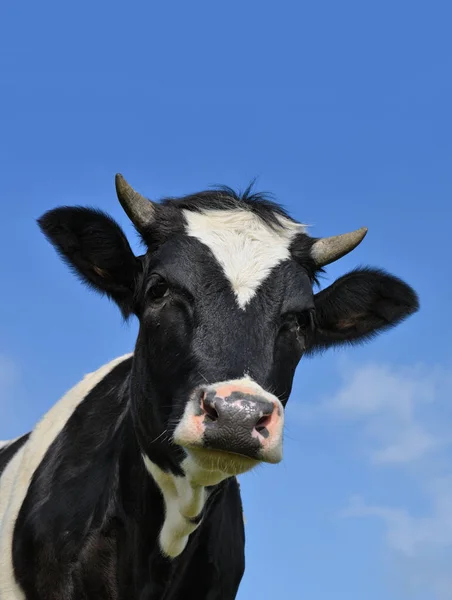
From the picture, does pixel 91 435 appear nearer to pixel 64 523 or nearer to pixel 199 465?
pixel 64 523

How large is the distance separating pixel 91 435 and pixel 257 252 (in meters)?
2.06

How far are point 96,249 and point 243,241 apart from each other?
1205mm

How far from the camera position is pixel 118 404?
8.09 meters

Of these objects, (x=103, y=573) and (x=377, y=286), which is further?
(x=377, y=286)

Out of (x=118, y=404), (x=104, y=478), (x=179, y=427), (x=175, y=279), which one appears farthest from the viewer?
(x=118, y=404)

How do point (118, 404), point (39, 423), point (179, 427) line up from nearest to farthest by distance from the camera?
point (179, 427)
point (118, 404)
point (39, 423)

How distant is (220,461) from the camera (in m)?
6.18

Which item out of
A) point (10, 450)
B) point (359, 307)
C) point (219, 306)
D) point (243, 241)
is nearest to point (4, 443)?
point (10, 450)

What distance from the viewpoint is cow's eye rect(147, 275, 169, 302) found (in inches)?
279

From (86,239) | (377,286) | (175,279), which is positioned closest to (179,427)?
(175,279)

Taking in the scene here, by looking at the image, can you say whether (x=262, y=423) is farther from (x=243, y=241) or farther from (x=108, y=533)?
(x=108, y=533)

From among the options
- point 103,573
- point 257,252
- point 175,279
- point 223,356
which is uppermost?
point 257,252

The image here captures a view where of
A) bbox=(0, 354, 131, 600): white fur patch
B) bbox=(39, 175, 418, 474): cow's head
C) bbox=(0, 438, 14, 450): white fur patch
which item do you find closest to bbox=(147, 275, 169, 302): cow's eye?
bbox=(39, 175, 418, 474): cow's head

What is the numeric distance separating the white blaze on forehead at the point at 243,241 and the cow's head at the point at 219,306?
11mm
